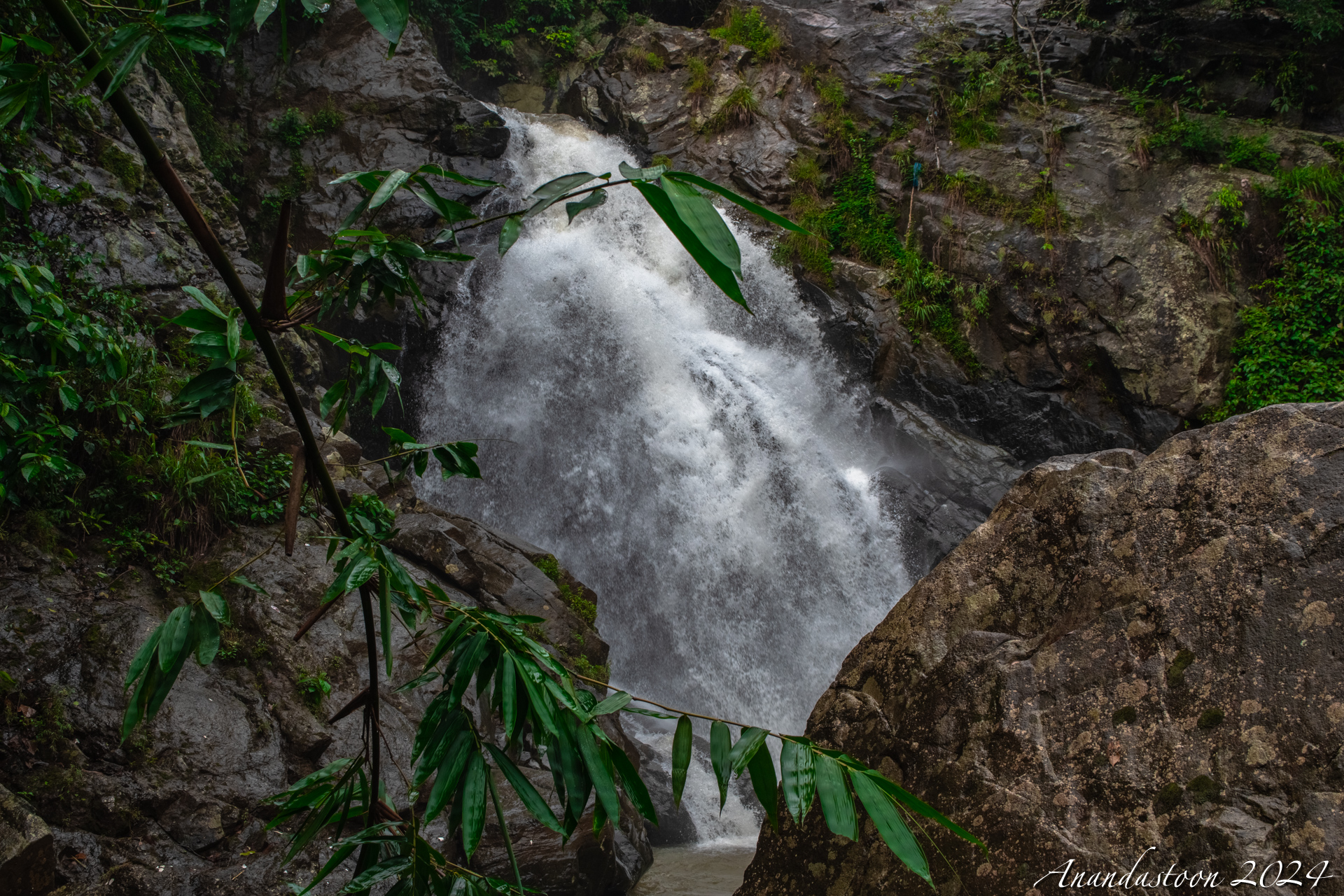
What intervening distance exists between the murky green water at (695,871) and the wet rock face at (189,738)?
0.20 metres

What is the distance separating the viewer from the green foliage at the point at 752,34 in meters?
13.7

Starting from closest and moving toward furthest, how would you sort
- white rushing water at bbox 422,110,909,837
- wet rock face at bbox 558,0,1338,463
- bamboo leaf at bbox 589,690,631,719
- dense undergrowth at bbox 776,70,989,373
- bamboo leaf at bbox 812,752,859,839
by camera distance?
bamboo leaf at bbox 812,752,859,839
bamboo leaf at bbox 589,690,631,719
white rushing water at bbox 422,110,909,837
wet rock face at bbox 558,0,1338,463
dense undergrowth at bbox 776,70,989,373

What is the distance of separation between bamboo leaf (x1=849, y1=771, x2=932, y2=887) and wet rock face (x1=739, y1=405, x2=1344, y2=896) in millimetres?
1007

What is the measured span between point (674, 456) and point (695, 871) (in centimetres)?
516

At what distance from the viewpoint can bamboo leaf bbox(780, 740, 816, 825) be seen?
976mm

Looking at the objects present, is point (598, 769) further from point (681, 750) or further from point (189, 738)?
point (189, 738)

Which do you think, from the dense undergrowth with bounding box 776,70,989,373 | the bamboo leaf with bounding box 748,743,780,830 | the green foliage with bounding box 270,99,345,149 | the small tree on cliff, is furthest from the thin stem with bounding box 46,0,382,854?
the green foliage with bounding box 270,99,345,149

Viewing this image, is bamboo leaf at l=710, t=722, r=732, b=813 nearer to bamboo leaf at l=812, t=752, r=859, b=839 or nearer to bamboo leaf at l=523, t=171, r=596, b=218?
bamboo leaf at l=812, t=752, r=859, b=839

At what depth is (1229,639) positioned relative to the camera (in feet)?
7.06

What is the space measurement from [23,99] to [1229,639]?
288 centimetres

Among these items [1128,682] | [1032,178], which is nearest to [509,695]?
[1128,682]

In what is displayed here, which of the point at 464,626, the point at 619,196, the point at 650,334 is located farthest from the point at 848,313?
the point at 464,626

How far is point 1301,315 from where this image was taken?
30.2 feet

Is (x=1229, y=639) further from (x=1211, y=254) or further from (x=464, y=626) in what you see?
(x=1211, y=254)
